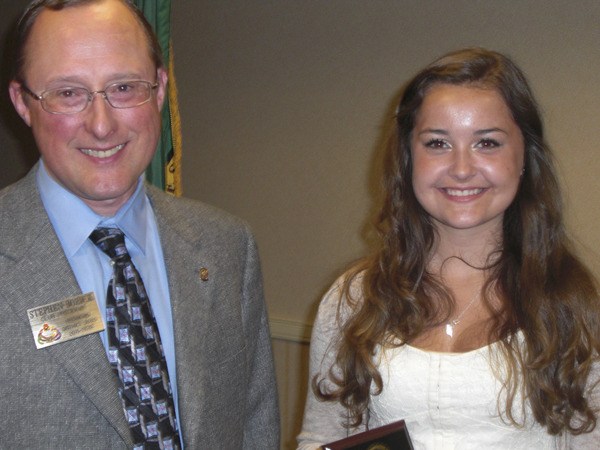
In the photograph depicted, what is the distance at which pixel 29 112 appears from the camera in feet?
5.86

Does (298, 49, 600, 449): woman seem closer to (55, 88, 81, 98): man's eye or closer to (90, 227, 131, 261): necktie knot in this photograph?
(90, 227, 131, 261): necktie knot

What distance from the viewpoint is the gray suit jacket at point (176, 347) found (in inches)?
63.2

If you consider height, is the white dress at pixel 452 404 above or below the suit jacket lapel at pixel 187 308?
below

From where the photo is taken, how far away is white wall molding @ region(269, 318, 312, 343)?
4473 mm

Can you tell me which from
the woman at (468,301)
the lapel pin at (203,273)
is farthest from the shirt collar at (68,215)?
the woman at (468,301)

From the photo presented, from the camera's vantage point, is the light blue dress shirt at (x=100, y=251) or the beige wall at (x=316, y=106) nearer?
the light blue dress shirt at (x=100, y=251)

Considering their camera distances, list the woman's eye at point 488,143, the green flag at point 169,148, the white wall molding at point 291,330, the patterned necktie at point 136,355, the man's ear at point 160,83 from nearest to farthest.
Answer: the patterned necktie at point 136,355
the man's ear at point 160,83
the woman's eye at point 488,143
the green flag at point 169,148
the white wall molding at point 291,330

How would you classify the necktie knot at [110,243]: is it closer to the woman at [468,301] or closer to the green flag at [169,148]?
the woman at [468,301]

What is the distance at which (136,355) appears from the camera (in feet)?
5.69

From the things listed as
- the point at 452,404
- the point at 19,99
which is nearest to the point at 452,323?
the point at 452,404

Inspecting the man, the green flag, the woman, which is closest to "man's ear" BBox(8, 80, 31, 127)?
the man

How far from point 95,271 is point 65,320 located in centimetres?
16

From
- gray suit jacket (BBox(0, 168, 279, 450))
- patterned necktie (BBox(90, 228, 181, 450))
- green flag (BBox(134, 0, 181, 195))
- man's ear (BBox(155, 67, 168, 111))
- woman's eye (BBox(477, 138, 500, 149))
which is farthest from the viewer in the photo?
green flag (BBox(134, 0, 181, 195))

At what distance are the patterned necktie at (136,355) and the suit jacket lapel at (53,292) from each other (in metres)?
0.04
